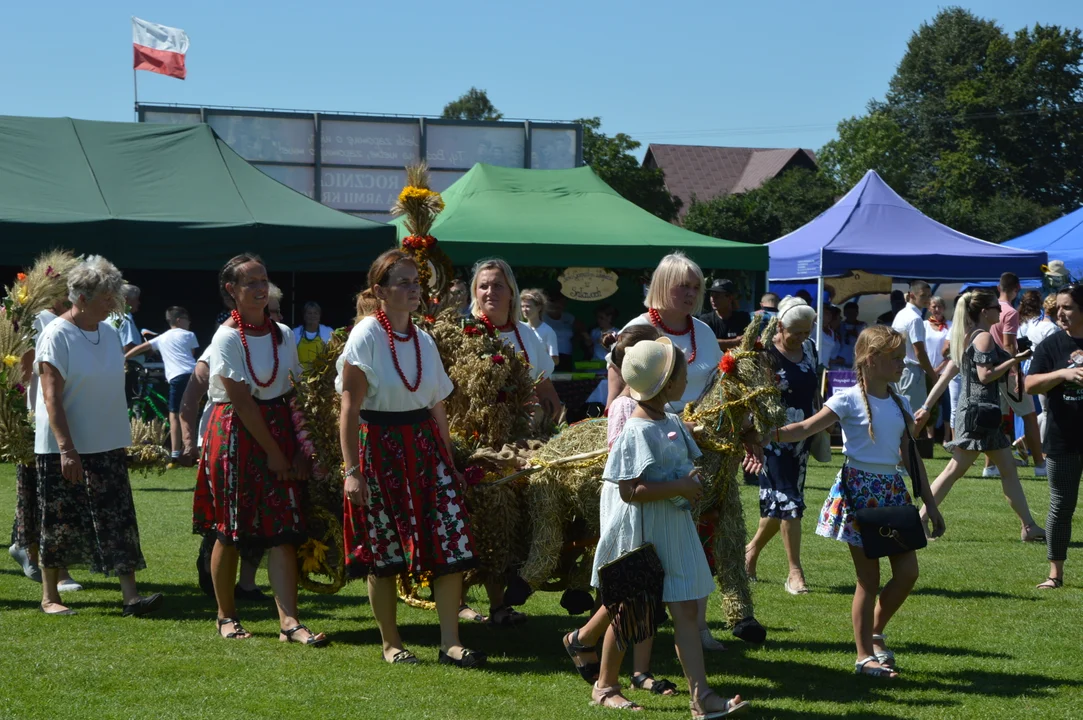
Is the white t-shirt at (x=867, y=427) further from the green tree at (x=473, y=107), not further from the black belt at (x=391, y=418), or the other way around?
the green tree at (x=473, y=107)

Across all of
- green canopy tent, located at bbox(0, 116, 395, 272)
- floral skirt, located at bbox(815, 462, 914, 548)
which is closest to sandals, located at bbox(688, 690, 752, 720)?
floral skirt, located at bbox(815, 462, 914, 548)

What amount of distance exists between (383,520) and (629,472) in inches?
57.3

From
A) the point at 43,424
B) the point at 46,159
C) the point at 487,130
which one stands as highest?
the point at 487,130

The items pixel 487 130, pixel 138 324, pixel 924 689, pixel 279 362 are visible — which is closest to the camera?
pixel 924 689

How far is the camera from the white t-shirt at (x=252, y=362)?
19.4ft

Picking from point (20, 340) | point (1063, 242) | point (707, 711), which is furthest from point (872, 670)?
point (1063, 242)

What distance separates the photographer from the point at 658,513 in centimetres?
482

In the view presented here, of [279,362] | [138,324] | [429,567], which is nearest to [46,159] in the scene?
[138,324]

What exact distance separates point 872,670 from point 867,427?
1.09 m

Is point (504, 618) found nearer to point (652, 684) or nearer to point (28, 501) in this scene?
point (652, 684)

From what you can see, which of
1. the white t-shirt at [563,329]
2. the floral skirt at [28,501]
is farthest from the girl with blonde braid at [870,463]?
the white t-shirt at [563,329]

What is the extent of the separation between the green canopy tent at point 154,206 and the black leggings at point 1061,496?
28.9 ft

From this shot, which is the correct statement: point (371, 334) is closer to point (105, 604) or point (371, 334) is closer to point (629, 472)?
point (629, 472)

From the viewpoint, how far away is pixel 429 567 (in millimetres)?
5602
